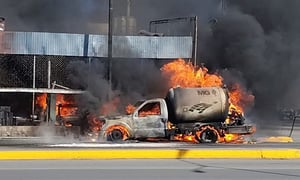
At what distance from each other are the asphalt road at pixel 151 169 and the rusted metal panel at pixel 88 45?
16.0 metres

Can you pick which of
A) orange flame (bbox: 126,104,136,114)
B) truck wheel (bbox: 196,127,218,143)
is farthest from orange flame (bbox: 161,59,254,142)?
orange flame (bbox: 126,104,136,114)

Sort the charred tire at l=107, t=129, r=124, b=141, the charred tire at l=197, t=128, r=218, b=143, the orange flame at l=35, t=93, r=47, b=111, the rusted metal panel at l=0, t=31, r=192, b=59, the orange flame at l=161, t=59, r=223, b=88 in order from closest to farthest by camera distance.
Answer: the charred tire at l=107, t=129, r=124, b=141 < the charred tire at l=197, t=128, r=218, b=143 < the orange flame at l=161, t=59, r=223, b=88 < the orange flame at l=35, t=93, r=47, b=111 < the rusted metal panel at l=0, t=31, r=192, b=59

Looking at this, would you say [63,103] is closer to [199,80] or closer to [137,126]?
[199,80]

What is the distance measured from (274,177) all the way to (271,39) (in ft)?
66.8

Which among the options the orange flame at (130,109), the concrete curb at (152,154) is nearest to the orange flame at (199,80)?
the orange flame at (130,109)

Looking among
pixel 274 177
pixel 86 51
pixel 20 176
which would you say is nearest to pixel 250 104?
pixel 86 51

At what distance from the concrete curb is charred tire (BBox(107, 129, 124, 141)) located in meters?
4.92

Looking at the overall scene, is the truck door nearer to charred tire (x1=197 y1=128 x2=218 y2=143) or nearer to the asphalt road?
charred tire (x1=197 y1=128 x2=218 y2=143)

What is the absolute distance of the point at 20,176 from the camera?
10.0m

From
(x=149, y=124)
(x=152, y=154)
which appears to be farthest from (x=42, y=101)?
(x=152, y=154)

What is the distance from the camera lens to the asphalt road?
1009 cm

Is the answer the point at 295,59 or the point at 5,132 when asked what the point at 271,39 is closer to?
the point at 295,59

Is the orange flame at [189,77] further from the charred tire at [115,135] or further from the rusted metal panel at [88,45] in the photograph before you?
the rusted metal panel at [88,45]

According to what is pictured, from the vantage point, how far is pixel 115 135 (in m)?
18.6
